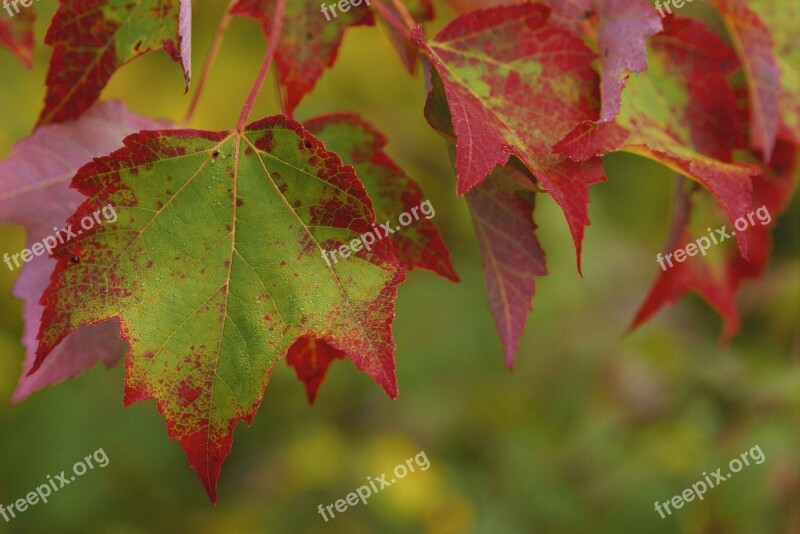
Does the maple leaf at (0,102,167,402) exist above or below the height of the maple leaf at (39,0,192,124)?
below

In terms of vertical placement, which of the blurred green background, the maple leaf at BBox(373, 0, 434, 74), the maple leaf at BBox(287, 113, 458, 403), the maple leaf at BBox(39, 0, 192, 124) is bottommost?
the blurred green background

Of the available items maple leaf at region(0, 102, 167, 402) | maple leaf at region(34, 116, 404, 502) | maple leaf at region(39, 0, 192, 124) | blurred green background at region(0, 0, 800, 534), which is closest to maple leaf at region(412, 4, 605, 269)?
maple leaf at region(34, 116, 404, 502)

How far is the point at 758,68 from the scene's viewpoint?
0.85 m

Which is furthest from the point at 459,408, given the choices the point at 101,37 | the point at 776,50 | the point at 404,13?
the point at 101,37

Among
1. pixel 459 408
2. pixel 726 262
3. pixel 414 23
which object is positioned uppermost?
pixel 414 23

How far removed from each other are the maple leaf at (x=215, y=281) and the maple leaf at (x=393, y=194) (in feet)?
0.37

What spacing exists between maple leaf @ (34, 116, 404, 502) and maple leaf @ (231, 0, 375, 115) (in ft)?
0.50

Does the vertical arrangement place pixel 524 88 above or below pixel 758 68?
above

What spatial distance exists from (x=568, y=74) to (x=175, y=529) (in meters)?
2.08

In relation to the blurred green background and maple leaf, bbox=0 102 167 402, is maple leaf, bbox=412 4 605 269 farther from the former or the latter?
the blurred green background

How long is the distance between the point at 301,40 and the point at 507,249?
0.92 ft

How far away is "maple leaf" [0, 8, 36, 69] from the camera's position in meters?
0.85

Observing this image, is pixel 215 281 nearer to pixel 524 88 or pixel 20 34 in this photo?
pixel 524 88

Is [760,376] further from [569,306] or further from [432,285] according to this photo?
[432,285]
